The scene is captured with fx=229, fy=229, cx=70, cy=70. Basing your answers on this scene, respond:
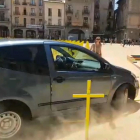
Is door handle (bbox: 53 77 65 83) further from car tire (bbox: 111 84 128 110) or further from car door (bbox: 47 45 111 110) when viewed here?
car tire (bbox: 111 84 128 110)

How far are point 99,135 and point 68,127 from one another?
0.61 meters

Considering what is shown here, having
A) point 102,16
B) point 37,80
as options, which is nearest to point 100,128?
point 37,80

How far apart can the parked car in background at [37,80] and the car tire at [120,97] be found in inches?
17.1

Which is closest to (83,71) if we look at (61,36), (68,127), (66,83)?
(66,83)

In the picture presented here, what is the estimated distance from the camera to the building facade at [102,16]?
74.8 meters

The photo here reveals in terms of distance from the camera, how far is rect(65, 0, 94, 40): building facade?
67.2 metres

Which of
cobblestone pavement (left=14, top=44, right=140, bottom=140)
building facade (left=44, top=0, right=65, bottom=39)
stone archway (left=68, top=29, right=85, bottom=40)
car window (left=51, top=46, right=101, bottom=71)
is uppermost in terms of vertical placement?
building facade (left=44, top=0, right=65, bottom=39)

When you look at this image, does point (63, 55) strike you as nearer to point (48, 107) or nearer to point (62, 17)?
point (48, 107)

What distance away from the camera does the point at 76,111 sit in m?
4.30

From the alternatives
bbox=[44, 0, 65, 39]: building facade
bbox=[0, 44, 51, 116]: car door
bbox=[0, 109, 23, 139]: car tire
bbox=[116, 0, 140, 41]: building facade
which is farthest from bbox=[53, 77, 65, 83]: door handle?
bbox=[116, 0, 140, 41]: building facade

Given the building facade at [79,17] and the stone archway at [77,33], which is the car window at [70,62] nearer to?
the building facade at [79,17]

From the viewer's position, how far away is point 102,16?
75.5 metres

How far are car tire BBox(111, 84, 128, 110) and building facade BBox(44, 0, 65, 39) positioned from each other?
60951 millimetres

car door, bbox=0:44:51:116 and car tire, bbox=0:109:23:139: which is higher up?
car door, bbox=0:44:51:116
